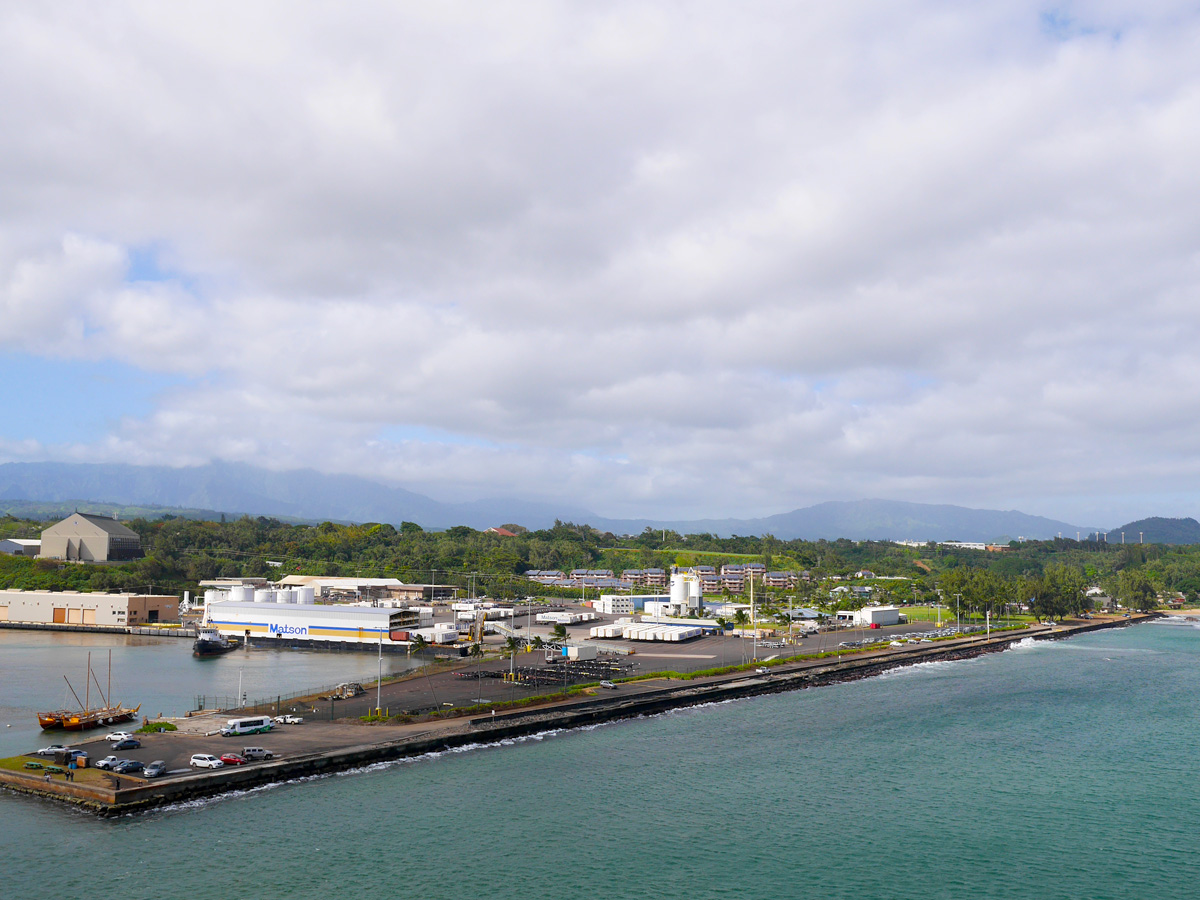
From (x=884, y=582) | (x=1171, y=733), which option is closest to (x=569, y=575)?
(x=884, y=582)

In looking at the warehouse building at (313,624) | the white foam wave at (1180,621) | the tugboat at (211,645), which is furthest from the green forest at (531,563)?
the tugboat at (211,645)

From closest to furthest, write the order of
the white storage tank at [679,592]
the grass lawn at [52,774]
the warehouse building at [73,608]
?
the grass lawn at [52,774]
the warehouse building at [73,608]
the white storage tank at [679,592]

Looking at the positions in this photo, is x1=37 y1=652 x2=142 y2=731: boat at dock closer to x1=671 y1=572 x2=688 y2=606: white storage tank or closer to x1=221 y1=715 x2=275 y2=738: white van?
x1=221 y1=715 x2=275 y2=738: white van

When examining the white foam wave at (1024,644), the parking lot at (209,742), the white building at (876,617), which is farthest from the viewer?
the white building at (876,617)

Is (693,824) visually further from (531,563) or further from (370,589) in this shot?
(531,563)

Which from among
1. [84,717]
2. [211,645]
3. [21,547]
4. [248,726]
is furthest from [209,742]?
[21,547]

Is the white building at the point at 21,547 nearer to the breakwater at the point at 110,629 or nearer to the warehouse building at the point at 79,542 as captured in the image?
the warehouse building at the point at 79,542
